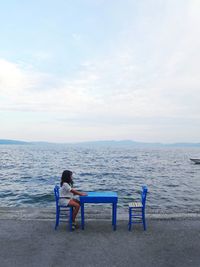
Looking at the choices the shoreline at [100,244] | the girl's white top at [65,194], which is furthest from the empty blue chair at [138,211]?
the girl's white top at [65,194]

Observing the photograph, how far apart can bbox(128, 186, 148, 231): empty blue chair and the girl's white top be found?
6.02 ft

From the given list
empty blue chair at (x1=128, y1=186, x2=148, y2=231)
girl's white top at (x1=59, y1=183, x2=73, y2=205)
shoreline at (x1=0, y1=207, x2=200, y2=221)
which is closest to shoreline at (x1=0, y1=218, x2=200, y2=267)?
empty blue chair at (x1=128, y1=186, x2=148, y2=231)

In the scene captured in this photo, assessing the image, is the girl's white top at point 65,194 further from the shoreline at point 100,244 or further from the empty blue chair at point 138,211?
the empty blue chair at point 138,211

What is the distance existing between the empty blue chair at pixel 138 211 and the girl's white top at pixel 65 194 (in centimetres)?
184

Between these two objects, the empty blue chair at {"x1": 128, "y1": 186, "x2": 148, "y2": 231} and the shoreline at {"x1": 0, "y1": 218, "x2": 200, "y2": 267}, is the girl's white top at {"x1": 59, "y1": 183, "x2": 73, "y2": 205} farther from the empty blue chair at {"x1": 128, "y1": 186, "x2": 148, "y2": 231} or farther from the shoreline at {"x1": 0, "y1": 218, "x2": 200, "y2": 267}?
the empty blue chair at {"x1": 128, "y1": 186, "x2": 148, "y2": 231}

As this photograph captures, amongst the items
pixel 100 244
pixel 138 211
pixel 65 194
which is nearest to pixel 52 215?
pixel 65 194

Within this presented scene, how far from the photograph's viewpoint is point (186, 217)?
32.5 feet

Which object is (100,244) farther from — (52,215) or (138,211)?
(52,215)

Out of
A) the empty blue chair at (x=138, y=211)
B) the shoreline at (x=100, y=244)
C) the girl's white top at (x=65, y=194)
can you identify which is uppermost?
the girl's white top at (x=65, y=194)

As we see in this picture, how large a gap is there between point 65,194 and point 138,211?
2338mm

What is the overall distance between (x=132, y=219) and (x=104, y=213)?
1620mm

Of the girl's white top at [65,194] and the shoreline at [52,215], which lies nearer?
the girl's white top at [65,194]

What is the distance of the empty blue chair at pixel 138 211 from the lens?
8709 mm

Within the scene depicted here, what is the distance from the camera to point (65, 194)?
878 cm
